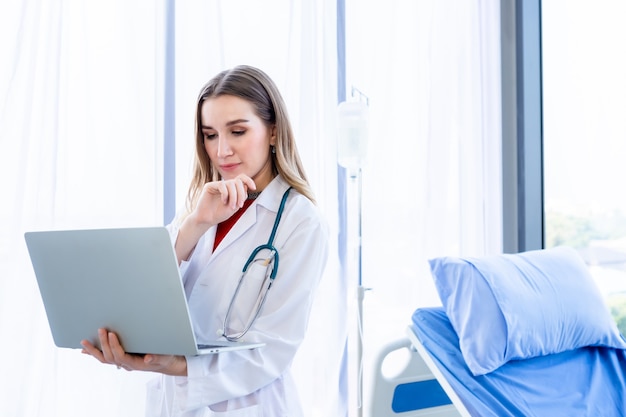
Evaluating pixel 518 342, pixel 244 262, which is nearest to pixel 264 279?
pixel 244 262

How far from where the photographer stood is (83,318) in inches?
37.0

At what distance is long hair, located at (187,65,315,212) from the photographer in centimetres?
118

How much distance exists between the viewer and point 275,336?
1008mm

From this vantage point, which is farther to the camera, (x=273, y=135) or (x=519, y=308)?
(x=519, y=308)

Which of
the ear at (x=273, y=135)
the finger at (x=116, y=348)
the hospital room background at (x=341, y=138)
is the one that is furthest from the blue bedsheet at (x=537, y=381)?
the finger at (x=116, y=348)

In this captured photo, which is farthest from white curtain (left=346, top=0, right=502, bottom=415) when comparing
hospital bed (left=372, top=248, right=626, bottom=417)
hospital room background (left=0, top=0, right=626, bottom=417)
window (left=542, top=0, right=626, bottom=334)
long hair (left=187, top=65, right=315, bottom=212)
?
long hair (left=187, top=65, right=315, bottom=212)

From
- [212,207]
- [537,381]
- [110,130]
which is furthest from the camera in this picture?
[110,130]

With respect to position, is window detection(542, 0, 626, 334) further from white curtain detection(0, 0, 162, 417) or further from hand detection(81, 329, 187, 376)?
hand detection(81, 329, 187, 376)

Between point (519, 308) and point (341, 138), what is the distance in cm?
75

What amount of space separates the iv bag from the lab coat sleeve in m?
0.64

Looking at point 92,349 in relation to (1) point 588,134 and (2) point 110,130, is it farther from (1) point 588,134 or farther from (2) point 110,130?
(1) point 588,134

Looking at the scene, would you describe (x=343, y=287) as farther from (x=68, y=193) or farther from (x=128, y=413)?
(x=68, y=193)

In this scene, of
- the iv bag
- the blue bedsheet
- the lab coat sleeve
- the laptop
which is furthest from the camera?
the iv bag

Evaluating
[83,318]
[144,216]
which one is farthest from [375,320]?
[83,318]
